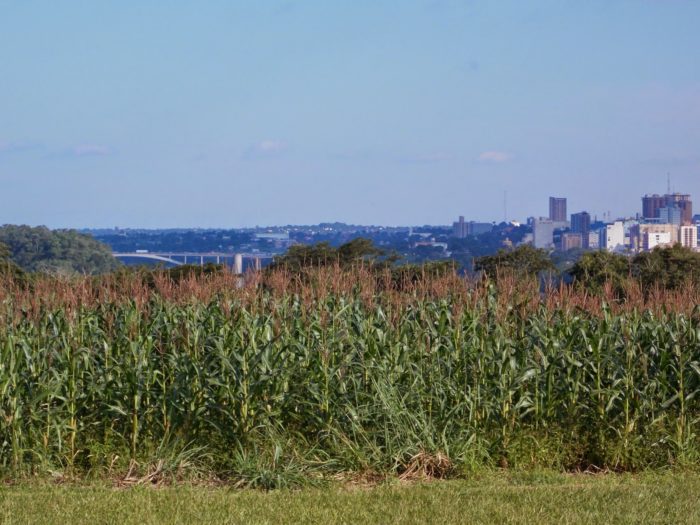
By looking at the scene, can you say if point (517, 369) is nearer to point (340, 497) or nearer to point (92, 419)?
point (340, 497)

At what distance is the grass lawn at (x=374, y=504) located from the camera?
8.29 m

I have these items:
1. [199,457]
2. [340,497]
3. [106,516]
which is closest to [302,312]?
[199,457]

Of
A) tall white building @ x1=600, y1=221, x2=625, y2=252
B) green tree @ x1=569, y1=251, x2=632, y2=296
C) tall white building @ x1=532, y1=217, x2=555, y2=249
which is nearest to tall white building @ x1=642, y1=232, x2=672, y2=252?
tall white building @ x1=600, y1=221, x2=625, y2=252

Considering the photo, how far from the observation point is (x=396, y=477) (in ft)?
32.0

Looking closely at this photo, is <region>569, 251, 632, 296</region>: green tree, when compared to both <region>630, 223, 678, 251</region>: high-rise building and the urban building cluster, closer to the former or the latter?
the urban building cluster

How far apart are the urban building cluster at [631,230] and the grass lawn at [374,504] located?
47.6 meters

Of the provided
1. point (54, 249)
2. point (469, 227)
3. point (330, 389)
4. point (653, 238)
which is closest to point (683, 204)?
point (469, 227)

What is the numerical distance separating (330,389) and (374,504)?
71.0 inches

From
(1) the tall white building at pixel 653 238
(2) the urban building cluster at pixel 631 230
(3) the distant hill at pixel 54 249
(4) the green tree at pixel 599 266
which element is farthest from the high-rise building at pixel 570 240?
(4) the green tree at pixel 599 266

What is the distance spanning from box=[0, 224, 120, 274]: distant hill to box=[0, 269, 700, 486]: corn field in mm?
37064

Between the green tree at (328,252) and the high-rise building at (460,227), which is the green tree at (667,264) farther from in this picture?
the high-rise building at (460,227)

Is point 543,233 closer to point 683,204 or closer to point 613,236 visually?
point 613,236

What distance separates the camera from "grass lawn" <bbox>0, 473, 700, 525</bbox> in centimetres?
829

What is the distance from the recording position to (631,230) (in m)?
87.3
